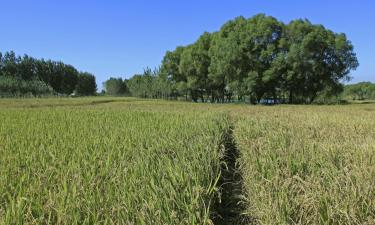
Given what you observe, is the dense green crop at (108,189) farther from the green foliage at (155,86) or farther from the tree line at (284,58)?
the green foliage at (155,86)

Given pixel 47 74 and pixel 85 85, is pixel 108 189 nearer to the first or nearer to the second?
pixel 47 74

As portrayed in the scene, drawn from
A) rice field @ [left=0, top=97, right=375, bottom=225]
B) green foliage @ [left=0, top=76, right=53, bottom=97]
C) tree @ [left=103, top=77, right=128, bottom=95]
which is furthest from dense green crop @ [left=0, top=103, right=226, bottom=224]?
tree @ [left=103, top=77, right=128, bottom=95]

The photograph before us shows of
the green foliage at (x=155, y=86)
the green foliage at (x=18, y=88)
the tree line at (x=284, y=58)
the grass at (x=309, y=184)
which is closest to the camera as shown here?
the grass at (x=309, y=184)

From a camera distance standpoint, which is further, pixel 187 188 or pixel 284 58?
pixel 284 58

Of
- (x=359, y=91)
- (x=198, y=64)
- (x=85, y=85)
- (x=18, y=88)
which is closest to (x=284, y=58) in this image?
(x=198, y=64)

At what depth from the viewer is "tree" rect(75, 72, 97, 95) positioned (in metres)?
114

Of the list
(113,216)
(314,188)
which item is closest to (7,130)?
(113,216)

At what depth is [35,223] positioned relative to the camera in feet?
10.0

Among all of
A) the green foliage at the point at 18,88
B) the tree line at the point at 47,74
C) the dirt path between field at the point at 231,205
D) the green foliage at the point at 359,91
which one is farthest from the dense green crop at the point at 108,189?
the green foliage at the point at 359,91

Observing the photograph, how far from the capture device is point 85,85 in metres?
118

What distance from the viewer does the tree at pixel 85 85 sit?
114 m

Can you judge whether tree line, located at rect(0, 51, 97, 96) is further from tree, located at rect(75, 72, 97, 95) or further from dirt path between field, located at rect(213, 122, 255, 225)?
dirt path between field, located at rect(213, 122, 255, 225)

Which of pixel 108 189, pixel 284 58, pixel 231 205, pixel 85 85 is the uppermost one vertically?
pixel 284 58

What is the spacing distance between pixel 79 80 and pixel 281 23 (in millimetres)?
83694
